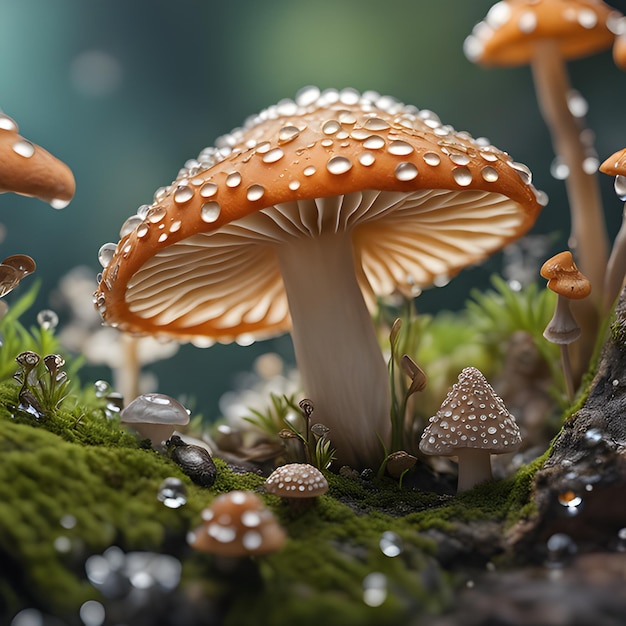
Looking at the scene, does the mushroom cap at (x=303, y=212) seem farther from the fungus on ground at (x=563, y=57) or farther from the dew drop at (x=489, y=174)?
the fungus on ground at (x=563, y=57)

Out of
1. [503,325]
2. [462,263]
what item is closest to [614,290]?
[462,263]

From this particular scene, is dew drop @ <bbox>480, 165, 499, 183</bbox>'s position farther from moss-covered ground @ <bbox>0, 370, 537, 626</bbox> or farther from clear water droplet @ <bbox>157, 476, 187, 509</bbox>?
clear water droplet @ <bbox>157, 476, 187, 509</bbox>

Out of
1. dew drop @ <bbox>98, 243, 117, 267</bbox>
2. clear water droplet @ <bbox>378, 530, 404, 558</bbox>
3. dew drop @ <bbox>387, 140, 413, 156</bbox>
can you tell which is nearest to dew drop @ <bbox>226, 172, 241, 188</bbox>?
dew drop @ <bbox>387, 140, 413, 156</bbox>

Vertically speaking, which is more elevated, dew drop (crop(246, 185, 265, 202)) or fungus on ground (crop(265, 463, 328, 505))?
dew drop (crop(246, 185, 265, 202))

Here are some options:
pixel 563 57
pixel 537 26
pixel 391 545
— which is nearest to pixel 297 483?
pixel 391 545

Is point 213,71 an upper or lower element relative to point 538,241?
upper

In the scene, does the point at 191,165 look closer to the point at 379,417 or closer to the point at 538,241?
the point at 379,417
